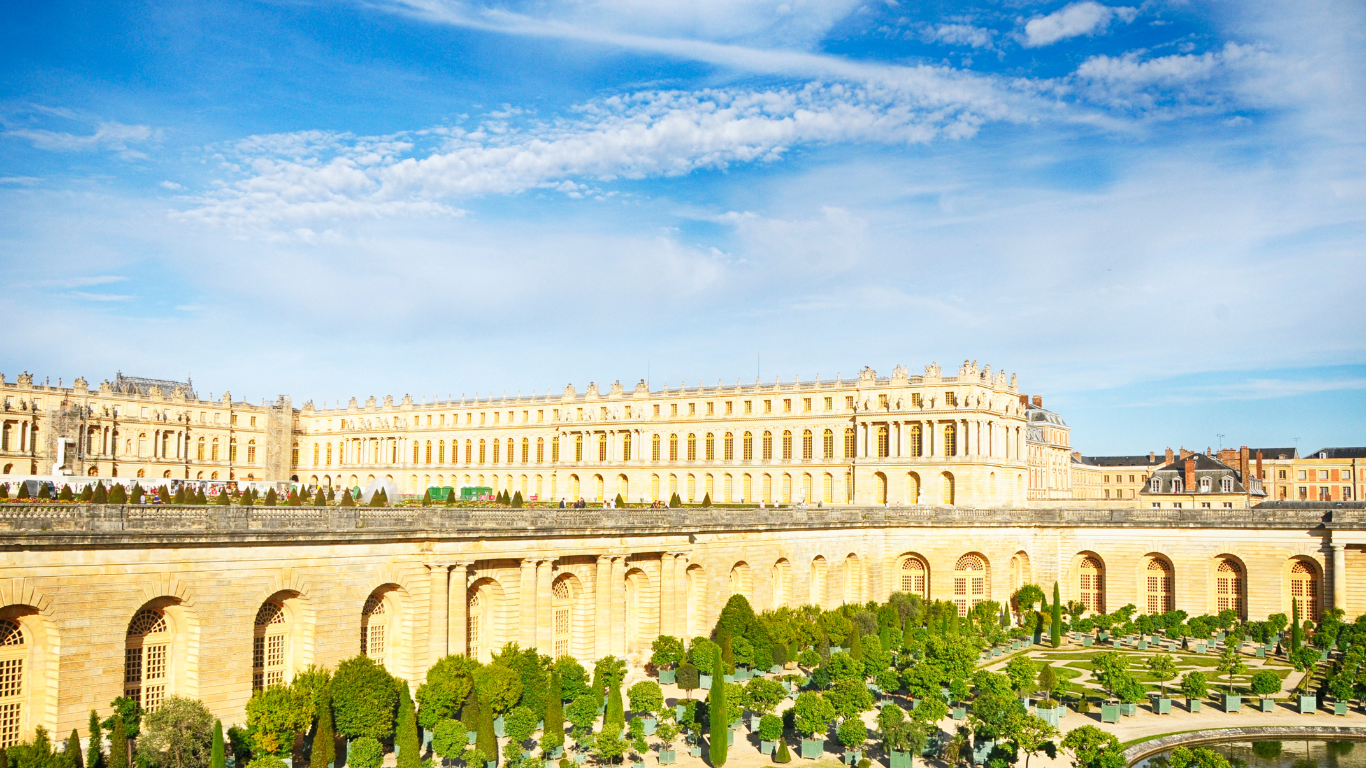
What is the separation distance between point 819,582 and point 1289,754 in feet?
74.2

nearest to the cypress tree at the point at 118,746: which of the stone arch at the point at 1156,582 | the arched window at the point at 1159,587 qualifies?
the arched window at the point at 1159,587

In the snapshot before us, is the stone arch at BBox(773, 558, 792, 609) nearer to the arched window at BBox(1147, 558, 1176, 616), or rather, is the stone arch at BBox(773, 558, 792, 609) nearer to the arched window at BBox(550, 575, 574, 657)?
the arched window at BBox(550, 575, 574, 657)

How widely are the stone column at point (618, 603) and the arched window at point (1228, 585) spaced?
32787 mm

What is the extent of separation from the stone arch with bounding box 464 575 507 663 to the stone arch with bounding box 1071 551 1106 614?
35357mm

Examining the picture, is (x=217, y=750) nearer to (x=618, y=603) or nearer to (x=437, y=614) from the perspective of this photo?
(x=437, y=614)

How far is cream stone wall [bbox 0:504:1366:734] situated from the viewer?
80.6ft

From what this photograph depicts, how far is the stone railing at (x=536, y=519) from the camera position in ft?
81.0

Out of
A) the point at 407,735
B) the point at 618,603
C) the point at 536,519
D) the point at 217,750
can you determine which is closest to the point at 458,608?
the point at 536,519

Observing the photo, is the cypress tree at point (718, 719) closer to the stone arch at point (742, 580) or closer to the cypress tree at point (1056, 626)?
the stone arch at point (742, 580)

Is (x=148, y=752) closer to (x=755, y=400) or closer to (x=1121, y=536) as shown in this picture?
(x=1121, y=536)

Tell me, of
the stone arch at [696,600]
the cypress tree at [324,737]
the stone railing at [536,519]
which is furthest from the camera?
the stone arch at [696,600]

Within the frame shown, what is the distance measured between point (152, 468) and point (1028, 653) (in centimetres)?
8473

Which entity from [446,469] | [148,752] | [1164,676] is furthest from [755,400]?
[148,752]

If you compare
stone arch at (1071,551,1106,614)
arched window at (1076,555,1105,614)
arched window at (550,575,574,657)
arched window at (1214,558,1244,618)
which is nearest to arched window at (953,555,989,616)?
stone arch at (1071,551,1106,614)
